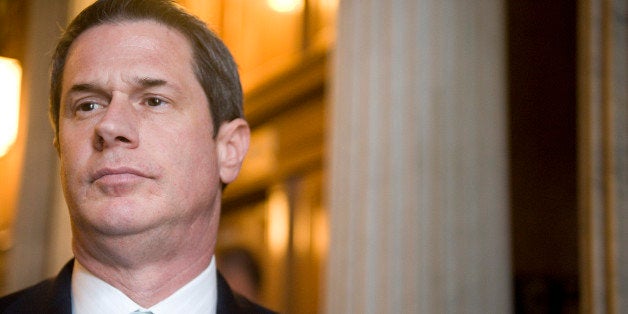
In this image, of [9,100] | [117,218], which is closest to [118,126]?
[117,218]

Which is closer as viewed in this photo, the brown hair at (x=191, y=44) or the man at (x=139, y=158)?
the man at (x=139, y=158)

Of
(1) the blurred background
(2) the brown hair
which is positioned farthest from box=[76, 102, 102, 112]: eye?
(1) the blurred background

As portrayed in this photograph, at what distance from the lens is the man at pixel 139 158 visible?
1389mm

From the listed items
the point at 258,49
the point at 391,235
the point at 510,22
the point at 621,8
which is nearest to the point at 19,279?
the point at 391,235

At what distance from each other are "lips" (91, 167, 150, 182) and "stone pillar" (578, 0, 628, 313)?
92.1 inches

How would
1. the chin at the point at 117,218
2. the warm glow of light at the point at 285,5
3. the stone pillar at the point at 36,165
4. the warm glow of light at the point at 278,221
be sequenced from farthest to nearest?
the warm glow of light at the point at 278,221 < the warm glow of light at the point at 285,5 < the stone pillar at the point at 36,165 < the chin at the point at 117,218

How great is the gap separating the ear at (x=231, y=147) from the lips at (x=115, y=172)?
239 millimetres

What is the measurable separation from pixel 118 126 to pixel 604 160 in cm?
241

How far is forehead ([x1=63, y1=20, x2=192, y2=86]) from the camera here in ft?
4.83

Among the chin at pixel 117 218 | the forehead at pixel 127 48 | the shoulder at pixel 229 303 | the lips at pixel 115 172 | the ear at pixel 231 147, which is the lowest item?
the shoulder at pixel 229 303

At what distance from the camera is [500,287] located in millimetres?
3383

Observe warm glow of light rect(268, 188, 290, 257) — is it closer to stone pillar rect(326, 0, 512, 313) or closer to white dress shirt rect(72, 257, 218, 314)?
stone pillar rect(326, 0, 512, 313)

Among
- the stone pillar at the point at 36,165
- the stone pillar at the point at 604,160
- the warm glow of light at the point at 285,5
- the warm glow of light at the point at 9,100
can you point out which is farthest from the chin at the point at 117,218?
the warm glow of light at the point at 285,5

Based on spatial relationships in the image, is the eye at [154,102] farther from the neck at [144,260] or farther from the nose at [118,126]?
the neck at [144,260]
